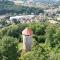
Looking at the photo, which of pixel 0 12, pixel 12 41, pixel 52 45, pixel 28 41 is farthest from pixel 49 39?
pixel 0 12

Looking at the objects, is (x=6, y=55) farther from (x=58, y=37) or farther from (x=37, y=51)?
(x=58, y=37)

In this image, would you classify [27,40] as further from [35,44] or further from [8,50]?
[8,50]

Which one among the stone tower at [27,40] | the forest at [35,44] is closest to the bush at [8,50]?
the forest at [35,44]

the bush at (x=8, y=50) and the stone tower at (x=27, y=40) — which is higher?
the bush at (x=8, y=50)

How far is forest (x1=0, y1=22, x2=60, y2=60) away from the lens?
22.7 metres

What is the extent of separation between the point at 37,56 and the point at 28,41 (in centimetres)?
762

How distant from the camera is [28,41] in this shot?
2933 centimetres

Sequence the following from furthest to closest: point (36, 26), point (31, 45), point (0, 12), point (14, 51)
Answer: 1. point (0, 12)
2. point (36, 26)
3. point (31, 45)
4. point (14, 51)

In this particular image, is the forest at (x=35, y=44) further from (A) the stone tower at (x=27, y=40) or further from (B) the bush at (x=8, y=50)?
(A) the stone tower at (x=27, y=40)

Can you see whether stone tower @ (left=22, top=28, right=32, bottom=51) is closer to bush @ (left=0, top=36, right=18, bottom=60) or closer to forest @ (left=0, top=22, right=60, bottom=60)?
forest @ (left=0, top=22, right=60, bottom=60)

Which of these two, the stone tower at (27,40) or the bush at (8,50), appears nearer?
the bush at (8,50)

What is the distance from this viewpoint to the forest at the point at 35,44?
22.7 m

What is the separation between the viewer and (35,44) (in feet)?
95.8

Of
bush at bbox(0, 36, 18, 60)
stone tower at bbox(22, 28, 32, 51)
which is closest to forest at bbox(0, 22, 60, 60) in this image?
bush at bbox(0, 36, 18, 60)
